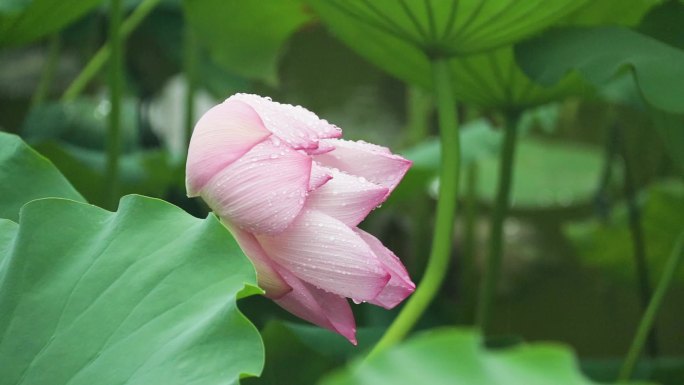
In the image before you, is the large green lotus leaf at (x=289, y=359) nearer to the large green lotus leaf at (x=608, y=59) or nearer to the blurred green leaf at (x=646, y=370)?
the large green lotus leaf at (x=608, y=59)

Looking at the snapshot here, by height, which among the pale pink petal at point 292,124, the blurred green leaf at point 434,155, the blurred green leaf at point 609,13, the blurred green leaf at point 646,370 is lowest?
the blurred green leaf at point 646,370

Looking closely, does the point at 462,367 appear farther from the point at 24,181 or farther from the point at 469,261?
the point at 469,261

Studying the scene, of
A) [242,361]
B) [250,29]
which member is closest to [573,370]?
[242,361]

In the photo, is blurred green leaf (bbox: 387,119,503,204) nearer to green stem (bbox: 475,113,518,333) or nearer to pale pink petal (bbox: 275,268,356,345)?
green stem (bbox: 475,113,518,333)

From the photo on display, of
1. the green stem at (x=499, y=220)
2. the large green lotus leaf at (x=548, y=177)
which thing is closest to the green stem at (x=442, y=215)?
the green stem at (x=499, y=220)

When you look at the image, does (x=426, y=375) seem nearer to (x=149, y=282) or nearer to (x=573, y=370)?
(x=573, y=370)

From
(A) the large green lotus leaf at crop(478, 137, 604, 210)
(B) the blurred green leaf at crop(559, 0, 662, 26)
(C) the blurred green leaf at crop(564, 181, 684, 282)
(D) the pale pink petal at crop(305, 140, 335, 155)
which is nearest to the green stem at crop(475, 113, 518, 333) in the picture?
(B) the blurred green leaf at crop(559, 0, 662, 26)
